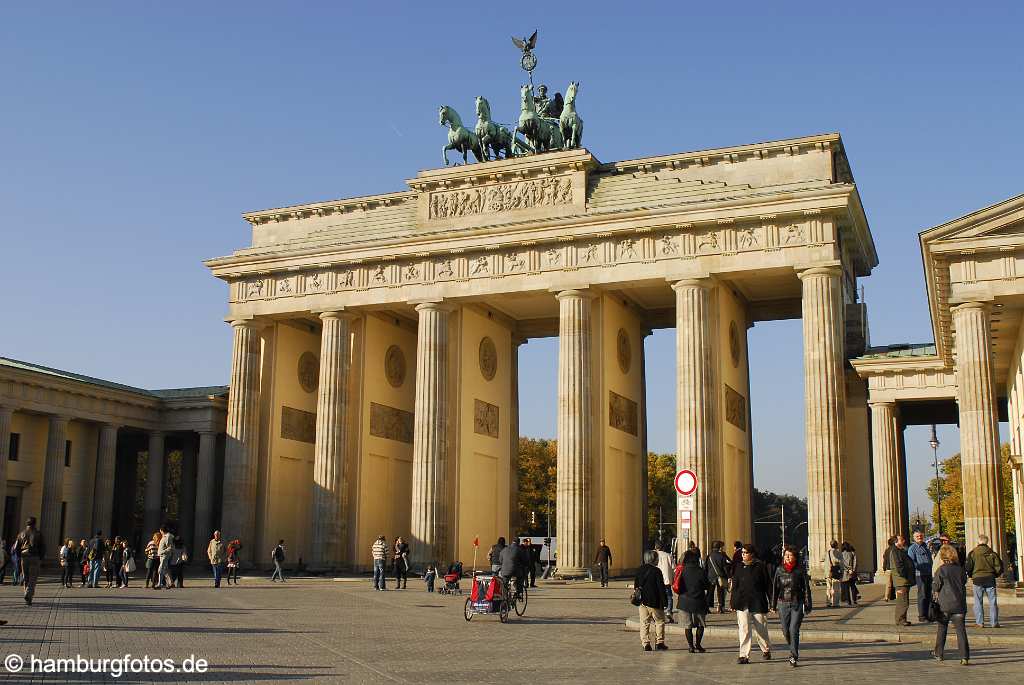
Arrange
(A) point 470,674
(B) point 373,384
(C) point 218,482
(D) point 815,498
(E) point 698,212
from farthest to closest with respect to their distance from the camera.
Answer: (C) point 218,482
(B) point 373,384
(E) point 698,212
(D) point 815,498
(A) point 470,674

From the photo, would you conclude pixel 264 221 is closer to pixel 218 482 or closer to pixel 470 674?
pixel 218 482

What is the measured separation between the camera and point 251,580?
139ft

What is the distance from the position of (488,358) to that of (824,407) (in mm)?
17347

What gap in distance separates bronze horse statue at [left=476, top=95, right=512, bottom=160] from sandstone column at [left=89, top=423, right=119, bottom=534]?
22618 millimetres

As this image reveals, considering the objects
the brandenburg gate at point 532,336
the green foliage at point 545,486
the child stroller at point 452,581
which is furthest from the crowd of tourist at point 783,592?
the green foliage at point 545,486

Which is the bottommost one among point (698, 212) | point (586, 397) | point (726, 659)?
point (726, 659)

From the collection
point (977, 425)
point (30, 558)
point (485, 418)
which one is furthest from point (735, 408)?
point (30, 558)

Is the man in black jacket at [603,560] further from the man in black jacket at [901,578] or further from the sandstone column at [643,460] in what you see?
the man in black jacket at [901,578]

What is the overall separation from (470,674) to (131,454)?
52.5m

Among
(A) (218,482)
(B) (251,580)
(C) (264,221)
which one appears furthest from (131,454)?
(B) (251,580)

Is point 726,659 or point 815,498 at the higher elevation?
point 815,498

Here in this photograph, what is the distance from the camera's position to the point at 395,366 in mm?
53344

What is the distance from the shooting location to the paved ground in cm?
1366

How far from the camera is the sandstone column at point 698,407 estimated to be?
40.0 meters
